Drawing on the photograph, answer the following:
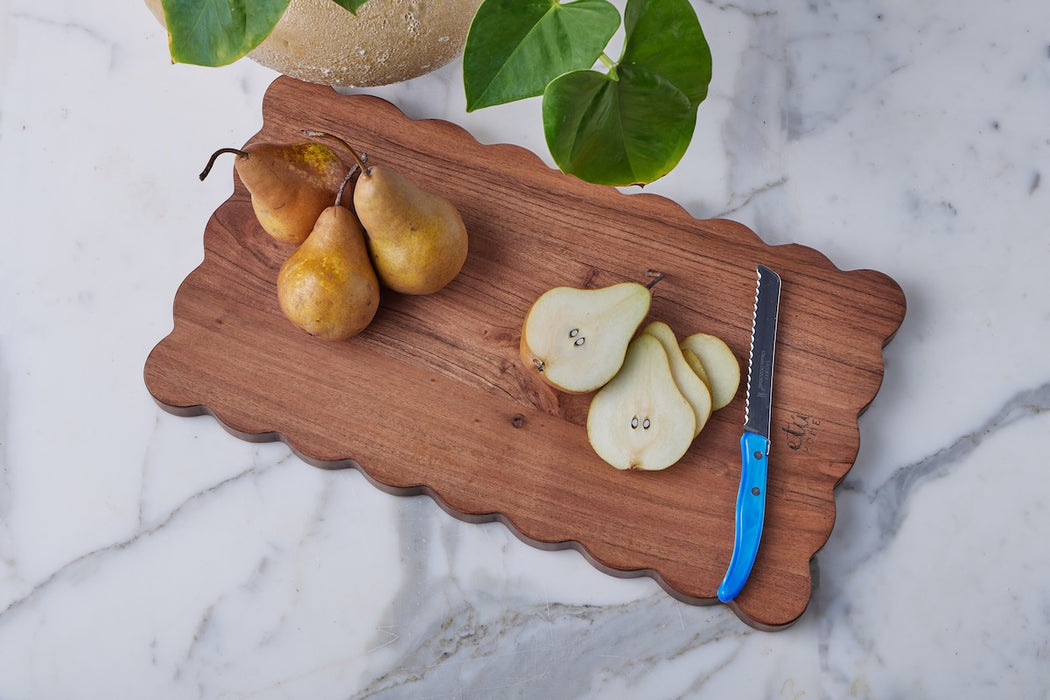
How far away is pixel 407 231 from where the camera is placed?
0.69 meters

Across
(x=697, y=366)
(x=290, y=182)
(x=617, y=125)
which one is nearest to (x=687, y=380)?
(x=697, y=366)

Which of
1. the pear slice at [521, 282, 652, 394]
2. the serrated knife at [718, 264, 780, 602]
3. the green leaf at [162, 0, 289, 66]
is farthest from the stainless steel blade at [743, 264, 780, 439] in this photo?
the green leaf at [162, 0, 289, 66]

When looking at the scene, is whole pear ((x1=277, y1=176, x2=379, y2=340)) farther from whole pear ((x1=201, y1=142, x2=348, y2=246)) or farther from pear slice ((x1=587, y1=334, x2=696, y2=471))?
pear slice ((x1=587, y1=334, x2=696, y2=471))

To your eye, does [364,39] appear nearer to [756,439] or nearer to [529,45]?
[529,45]

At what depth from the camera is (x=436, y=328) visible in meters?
0.76

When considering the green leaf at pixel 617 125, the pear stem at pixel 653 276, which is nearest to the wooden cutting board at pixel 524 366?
the pear stem at pixel 653 276

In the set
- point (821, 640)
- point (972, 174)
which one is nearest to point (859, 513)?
point (821, 640)

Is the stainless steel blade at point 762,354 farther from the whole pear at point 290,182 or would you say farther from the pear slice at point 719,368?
the whole pear at point 290,182

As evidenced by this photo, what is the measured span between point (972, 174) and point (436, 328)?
20.4 inches

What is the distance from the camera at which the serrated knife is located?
710mm

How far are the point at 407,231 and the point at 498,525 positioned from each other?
250 mm

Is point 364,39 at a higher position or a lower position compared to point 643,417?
higher

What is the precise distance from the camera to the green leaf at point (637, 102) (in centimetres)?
54

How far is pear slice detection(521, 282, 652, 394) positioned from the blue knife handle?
0.41ft
